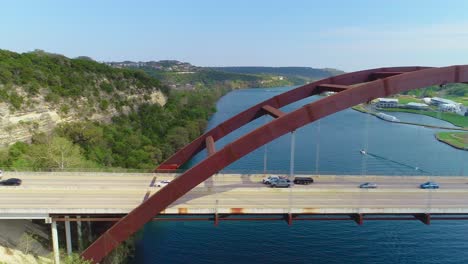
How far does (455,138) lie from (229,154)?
86625 millimetres

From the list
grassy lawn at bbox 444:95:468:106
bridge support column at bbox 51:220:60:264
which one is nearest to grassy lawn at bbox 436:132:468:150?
grassy lawn at bbox 444:95:468:106

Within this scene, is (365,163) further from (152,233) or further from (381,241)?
(152,233)

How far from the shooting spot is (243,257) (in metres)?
32.7

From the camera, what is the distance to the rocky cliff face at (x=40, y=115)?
44.2 metres

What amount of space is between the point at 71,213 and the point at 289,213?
15.8 m

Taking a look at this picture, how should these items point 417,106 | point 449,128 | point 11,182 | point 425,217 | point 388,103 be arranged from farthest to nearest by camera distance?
point 388,103
point 417,106
point 449,128
point 11,182
point 425,217

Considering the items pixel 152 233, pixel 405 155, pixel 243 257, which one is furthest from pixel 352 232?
pixel 405 155

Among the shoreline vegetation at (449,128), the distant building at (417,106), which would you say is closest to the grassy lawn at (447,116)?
the shoreline vegetation at (449,128)

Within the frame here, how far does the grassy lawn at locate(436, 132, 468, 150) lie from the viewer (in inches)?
3228

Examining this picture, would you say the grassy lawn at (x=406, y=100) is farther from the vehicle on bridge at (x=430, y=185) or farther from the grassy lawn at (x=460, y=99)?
the vehicle on bridge at (x=430, y=185)

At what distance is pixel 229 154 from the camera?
24.2 metres

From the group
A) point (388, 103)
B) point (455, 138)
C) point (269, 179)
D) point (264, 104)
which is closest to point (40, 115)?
point (264, 104)

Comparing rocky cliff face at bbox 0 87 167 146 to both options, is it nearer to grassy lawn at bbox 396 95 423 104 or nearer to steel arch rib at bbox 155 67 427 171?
steel arch rib at bbox 155 67 427 171

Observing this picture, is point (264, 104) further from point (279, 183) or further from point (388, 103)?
point (388, 103)
